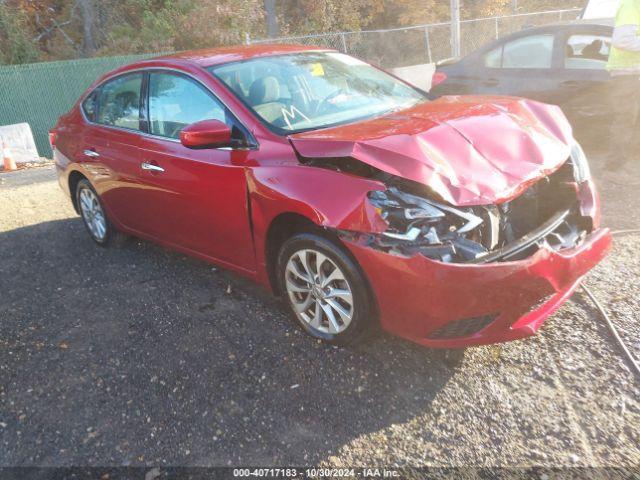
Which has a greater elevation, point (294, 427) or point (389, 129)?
point (389, 129)

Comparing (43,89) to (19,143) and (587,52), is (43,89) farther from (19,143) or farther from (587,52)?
(587,52)

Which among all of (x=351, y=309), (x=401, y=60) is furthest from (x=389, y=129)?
(x=401, y=60)

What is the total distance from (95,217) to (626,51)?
5374 millimetres

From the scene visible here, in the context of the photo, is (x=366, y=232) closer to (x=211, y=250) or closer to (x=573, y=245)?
(x=573, y=245)

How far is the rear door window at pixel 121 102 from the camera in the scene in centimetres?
429

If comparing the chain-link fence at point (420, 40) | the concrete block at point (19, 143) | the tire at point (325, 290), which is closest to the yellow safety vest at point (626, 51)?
the tire at point (325, 290)

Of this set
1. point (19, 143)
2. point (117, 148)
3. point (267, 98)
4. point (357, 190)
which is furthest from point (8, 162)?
point (357, 190)

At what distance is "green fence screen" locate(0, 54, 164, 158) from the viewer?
12.1 metres

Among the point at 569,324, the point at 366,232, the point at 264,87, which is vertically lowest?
the point at 569,324

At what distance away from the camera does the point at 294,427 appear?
2652 millimetres

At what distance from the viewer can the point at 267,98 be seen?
360 cm

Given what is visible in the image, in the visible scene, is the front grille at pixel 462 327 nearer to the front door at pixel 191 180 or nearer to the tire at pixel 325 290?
the tire at pixel 325 290

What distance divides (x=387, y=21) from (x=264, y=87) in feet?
76.2

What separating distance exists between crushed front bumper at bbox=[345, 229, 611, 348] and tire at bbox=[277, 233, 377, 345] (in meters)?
0.11
